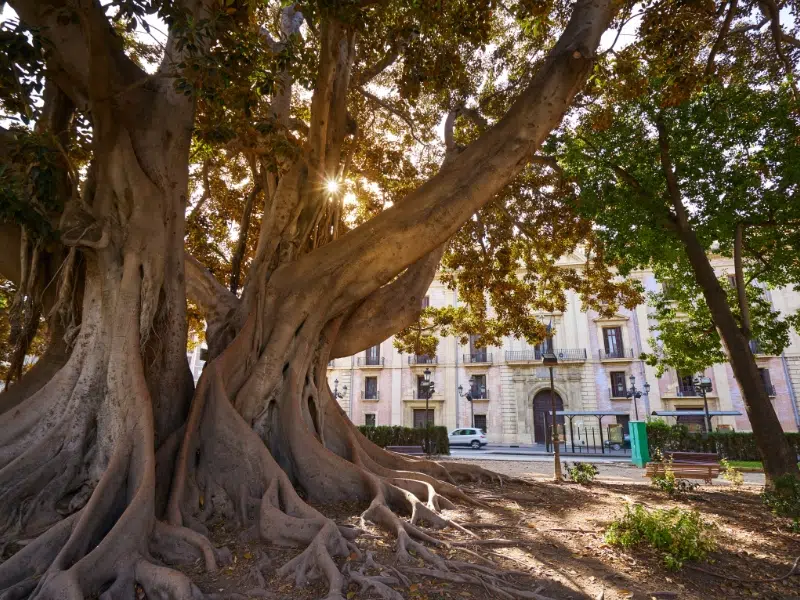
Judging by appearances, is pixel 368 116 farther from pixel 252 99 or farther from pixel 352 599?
pixel 352 599

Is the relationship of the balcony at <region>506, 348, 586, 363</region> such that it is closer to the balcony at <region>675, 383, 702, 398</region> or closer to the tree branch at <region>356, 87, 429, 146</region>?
the balcony at <region>675, 383, 702, 398</region>

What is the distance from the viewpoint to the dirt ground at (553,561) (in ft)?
10.2

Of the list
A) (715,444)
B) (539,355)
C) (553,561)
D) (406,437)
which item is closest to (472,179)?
(553,561)

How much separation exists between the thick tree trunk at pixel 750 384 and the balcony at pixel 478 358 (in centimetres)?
2240

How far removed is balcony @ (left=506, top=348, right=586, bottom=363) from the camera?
92.9 feet

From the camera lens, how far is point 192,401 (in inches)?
201

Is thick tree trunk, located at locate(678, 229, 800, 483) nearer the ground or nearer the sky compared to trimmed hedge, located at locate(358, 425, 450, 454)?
nearer the sky

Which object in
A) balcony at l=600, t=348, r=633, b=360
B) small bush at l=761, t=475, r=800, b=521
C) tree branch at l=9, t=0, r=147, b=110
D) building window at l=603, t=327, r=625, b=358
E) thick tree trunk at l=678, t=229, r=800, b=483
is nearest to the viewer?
tree branch at l=9, t=0, r=147, b=110

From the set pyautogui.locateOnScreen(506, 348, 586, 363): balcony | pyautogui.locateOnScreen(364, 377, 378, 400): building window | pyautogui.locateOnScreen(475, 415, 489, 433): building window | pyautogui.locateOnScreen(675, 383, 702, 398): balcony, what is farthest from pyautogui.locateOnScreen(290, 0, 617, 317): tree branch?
Answer: pyautogui.locateOnScreen(364, 377, 378, 400): building window

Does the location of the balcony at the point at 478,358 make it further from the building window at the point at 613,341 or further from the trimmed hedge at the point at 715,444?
the trimmed hedge at the point at 715,444

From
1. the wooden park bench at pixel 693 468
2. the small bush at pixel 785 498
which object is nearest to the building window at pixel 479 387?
the wooden park bench at pixel 693 468

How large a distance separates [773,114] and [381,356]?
2647 cm

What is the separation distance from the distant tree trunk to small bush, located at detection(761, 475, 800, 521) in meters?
0.82

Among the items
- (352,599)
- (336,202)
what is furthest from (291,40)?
(352,599)
